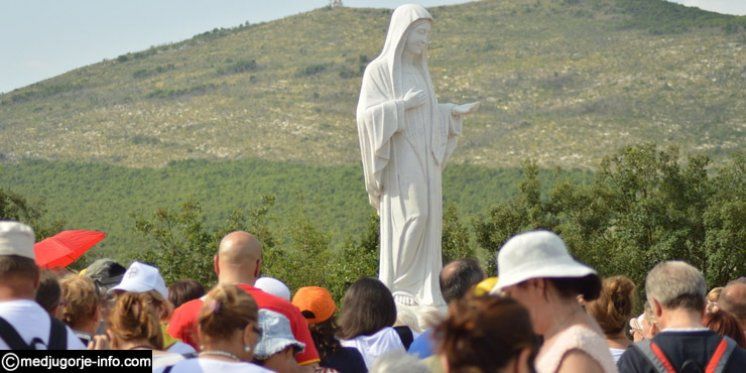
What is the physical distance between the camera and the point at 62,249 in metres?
9.73

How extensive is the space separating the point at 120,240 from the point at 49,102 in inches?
2112

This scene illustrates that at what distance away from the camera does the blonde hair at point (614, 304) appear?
23.9 feet

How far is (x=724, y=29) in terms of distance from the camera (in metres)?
111

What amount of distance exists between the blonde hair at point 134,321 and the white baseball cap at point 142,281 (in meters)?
0.28

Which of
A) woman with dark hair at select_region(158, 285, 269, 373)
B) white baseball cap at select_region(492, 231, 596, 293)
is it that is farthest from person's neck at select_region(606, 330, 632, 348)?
woman with dark hair at select_region(158, 285, 269, 373)

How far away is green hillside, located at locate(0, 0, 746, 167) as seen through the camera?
292 ft

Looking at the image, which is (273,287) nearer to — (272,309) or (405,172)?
(272,309)

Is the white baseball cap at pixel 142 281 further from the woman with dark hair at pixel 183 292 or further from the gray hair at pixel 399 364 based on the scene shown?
the gray hair at pixel 399 364

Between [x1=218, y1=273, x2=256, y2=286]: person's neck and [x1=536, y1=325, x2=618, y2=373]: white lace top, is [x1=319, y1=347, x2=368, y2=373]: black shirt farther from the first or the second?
[x1=536, y1=325, x2=618, y2=373]: white lace top

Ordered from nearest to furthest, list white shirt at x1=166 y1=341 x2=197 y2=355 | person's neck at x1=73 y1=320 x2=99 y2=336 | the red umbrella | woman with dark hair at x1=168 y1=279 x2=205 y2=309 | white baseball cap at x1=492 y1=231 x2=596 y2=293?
1. white baseball cap at x1=492 y1=231 x2=596 y2=293
2. white shirt at x1=166 y1=341 x2=197 y2=355
3. person's neck at x1=73 y1=320 x2=99 y2=336
4. woman with dark hair at x1=168 y1=279 x2=205 y2=309
5. the red umbrella

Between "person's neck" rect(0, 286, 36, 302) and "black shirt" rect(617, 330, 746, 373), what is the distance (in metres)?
2.89

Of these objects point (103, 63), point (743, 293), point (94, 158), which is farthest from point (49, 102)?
point (743, 293)

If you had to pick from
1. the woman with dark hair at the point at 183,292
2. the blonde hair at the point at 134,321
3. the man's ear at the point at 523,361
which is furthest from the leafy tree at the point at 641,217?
the man's ear at the point at 523,361

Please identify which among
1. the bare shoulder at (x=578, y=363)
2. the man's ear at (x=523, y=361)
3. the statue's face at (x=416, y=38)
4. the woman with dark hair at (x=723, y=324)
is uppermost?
the statue's face at (x=416, y=38)
